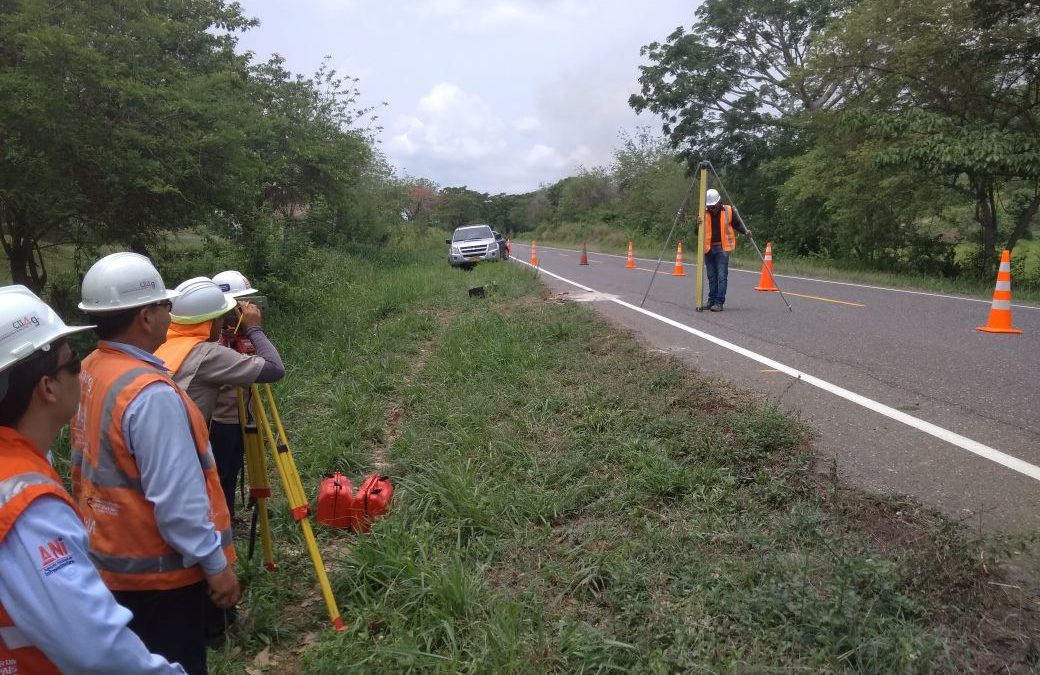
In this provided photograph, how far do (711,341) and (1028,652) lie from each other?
5500 mm

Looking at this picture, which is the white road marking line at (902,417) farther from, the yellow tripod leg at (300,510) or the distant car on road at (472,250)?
the distant car on road at (472,250)

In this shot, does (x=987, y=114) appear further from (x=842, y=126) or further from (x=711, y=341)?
(x=711, y=341)

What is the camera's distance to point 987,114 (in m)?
16.8

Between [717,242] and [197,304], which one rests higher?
[717,242]

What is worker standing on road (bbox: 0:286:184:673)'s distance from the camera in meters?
1.37

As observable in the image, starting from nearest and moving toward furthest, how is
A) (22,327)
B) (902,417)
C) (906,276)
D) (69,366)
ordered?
1. (22,327)
2. (69,366)
3. (902,417)
4. (906,276)

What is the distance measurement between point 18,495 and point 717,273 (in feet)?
32.5

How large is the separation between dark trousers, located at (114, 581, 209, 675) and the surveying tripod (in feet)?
2.93

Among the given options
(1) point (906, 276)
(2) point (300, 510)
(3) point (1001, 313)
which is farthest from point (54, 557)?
(1) point (906, 276)

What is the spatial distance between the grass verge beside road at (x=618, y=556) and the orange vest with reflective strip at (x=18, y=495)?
1663 millimetres

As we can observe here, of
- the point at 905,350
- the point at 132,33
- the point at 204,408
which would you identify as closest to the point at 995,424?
the point at 905,350

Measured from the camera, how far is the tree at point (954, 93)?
15.3m

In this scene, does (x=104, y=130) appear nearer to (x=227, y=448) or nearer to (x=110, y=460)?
(x=227, y=448)

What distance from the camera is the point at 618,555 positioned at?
10.8 feet
